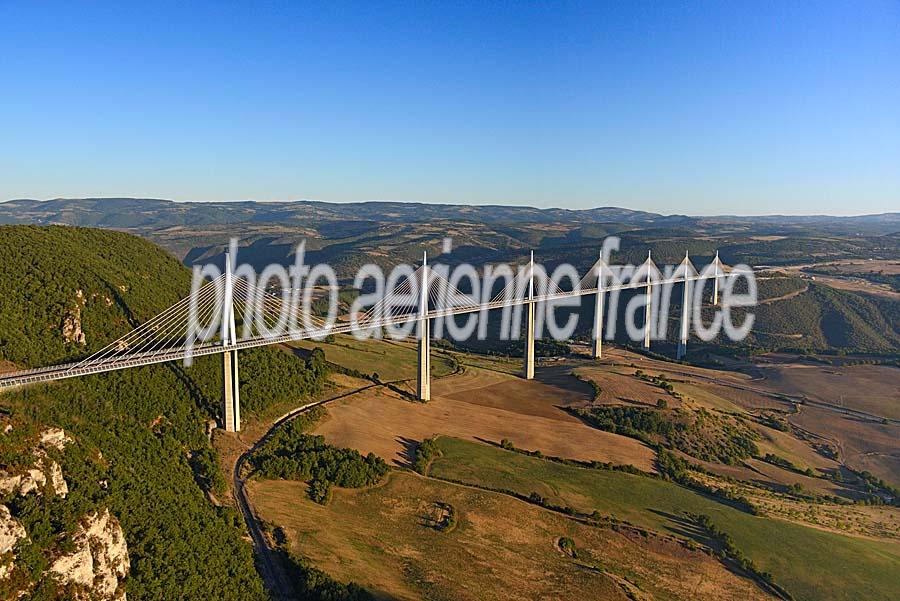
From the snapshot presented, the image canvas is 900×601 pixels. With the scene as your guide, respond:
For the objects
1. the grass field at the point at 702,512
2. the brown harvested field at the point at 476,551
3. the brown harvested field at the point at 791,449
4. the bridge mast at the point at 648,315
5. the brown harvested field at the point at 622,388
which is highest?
the bridge mast at the point at 648,315

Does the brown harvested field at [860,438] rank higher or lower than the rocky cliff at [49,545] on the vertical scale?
lower

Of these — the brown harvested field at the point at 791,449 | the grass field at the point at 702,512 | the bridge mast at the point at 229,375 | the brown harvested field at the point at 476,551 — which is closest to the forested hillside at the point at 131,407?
the bridge mast at the point at 229,375

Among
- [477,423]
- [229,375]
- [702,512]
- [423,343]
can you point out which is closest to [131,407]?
[229,375]

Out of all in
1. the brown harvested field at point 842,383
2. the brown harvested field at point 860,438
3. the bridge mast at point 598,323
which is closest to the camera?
the brown harvested field at point 860,438

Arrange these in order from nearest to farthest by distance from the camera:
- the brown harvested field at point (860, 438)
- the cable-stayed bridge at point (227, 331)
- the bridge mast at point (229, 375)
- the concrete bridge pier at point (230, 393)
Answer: the cable-stayed bridge at point (227, 331)
the bridge mast at point (229, 375)
the concrete bridge pier at point (230, 393)
the brown harvested field at point (860, 438)

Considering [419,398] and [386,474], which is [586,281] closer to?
[419,398]

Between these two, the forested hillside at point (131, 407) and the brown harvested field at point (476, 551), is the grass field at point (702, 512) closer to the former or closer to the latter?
the brown harvested field at point (476, 551)

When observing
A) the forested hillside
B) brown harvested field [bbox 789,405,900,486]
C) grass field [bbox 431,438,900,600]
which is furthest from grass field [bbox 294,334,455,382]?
brown harvested field [bbox 789,405,900,486]
